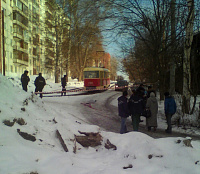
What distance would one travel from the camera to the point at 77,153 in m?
5.09

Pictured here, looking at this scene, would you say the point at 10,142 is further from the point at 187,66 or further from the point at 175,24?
the point at 175,24

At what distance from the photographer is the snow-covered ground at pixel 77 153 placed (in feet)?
12.5

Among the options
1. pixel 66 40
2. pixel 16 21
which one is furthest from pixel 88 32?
pixel 16 21

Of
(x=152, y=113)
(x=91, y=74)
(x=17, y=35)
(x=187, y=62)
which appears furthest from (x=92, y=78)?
(x=17, y=35)

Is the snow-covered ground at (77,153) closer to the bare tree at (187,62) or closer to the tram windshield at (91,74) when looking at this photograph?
the bare tree at (187,62)

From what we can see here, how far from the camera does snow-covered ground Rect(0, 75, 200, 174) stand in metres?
3.80

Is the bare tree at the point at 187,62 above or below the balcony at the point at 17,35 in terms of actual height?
below

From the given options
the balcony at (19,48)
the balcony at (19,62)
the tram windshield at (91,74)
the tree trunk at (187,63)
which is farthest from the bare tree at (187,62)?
the balcony at (19,48)

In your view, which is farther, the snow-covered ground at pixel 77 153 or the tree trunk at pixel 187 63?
the tree trunk at pixel 187 63

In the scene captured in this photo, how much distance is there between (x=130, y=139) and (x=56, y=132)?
225 cm

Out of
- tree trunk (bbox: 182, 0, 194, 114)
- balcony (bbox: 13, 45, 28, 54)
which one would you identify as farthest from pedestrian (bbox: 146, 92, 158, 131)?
balcony (bbox: 13, 45, 28, 54)

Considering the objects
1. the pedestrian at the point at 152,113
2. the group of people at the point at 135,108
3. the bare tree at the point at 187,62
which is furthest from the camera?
the bare tree at the point at 187,62

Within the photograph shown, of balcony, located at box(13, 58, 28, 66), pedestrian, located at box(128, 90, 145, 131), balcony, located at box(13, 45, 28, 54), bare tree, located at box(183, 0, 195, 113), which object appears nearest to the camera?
pedestrian, located at box(128, 90, 145, 131)

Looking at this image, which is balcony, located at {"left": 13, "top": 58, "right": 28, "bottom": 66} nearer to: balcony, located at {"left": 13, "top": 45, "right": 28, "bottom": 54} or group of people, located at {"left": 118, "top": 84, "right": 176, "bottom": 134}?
balcony, located at {"left": 13, "top": 45, "right": 28, "bottom": 54}
